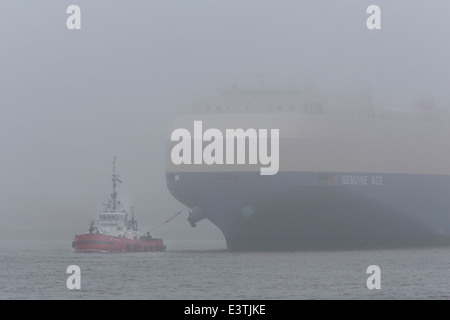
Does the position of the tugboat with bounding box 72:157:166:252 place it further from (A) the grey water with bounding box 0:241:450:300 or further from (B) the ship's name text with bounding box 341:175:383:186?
(B) the ship's name text with bounding box 341:175:383:186

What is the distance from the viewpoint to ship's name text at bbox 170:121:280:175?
194ft

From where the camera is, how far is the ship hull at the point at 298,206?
60.3m

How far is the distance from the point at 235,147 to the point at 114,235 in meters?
11.0

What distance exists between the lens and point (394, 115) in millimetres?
69688

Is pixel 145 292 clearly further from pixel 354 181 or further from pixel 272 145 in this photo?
pixel 354 181

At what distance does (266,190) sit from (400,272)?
1355 centimetres

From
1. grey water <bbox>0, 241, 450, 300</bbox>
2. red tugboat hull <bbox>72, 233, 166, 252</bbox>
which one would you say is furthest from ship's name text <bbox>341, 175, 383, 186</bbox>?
red tugboat hull <bbox>72, 233, 166, 252</bbox>

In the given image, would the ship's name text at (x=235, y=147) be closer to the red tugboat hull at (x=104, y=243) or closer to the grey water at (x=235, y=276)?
the grey water at (x=235, y=276)

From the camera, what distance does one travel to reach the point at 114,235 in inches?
2635

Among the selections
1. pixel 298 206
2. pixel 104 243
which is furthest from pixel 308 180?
pixel 104 243

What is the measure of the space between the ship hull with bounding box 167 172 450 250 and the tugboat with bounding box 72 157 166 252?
5446 millimetres

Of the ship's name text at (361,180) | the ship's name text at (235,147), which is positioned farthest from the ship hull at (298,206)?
the ship's name text at (235,147)

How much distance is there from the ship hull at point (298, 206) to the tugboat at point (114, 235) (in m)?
5.45
